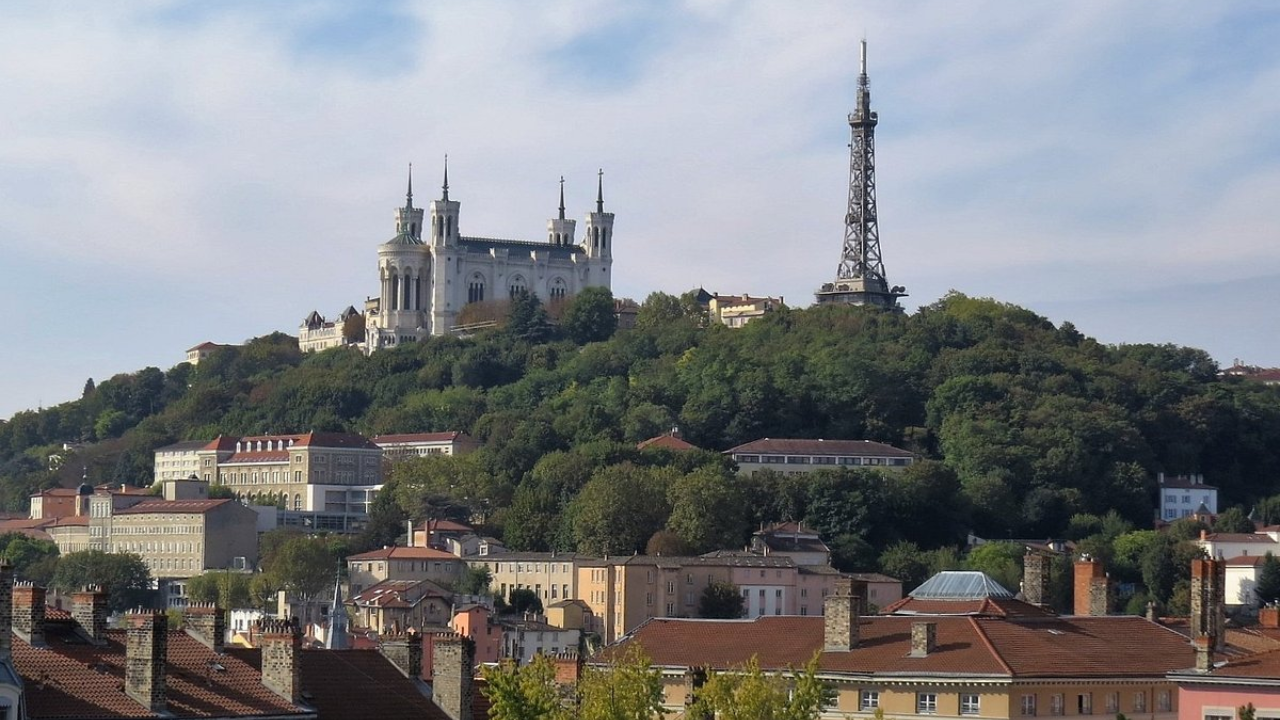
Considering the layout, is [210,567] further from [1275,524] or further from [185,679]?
[185,679]

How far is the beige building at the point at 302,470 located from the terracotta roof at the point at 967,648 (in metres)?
112

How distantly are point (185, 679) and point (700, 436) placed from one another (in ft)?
414

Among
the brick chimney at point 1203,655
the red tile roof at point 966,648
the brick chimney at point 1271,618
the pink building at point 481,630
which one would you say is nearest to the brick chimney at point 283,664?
the brick chimney at point 1203,655

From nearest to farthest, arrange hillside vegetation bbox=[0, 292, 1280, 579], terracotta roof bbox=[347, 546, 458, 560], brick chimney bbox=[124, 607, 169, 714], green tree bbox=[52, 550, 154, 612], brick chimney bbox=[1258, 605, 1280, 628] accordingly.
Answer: brick chimney bbox=[124, 607, 169, 714] → brick chimney bbox=[1258, 605, 1280, 628] → terracotta roof bbox=[347, 546, 458, 560] → green tree bbox=[52, 550, 154, 612] → hillside vegetation bbox=[0, 292, 1280, 579]

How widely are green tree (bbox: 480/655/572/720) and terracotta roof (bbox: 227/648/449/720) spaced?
0.78 meters

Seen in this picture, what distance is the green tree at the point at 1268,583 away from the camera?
403ft

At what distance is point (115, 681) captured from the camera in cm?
3266

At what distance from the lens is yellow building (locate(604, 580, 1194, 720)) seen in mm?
47312

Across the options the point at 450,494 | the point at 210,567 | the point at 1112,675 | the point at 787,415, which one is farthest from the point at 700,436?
the point at 1112,675

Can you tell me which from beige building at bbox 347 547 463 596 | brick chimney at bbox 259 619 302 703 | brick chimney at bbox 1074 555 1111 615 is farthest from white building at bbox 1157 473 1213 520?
brick chimney at bbox 259 619 302 703

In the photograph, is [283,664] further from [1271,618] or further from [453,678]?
[1271,618]

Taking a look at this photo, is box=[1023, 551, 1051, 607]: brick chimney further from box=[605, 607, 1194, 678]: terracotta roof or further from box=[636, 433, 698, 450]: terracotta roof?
box=[636, 433, 698, 450]: terracotta roof

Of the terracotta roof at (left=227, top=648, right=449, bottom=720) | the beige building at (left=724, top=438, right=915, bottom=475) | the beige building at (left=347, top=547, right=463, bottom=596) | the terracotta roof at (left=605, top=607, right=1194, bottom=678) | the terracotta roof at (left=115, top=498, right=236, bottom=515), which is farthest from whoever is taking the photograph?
the terracotta roof at (left=115, top=498, right=236, bottom=515)

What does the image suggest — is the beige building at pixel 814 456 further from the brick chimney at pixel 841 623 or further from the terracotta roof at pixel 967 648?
the brick chimney at pixel 841 623
